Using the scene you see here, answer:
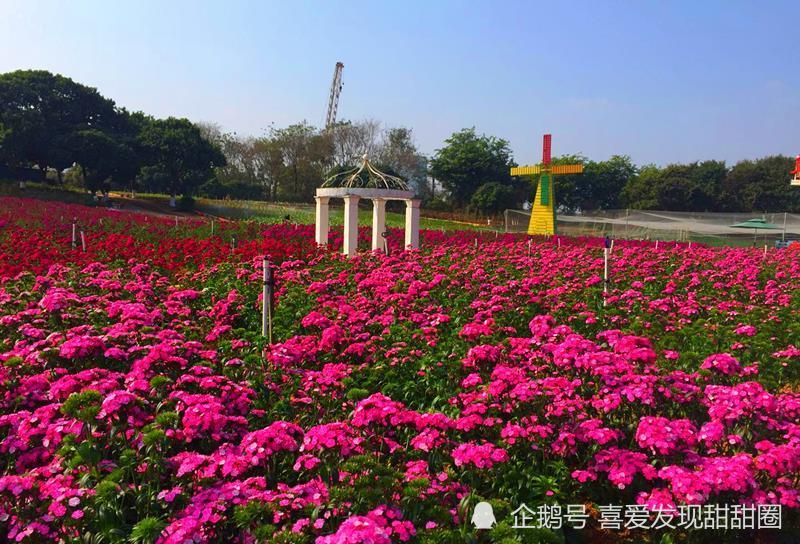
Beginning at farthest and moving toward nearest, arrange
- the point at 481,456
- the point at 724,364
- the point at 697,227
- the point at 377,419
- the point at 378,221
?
the point at 697,227 → the point at 378,221 → the point at 724,364 → the point at 377,419 → the point at 481,456

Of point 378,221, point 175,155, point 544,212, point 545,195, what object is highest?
point 175,155

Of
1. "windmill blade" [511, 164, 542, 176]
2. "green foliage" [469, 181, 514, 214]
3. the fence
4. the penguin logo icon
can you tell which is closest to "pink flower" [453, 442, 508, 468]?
the penguin logo icon

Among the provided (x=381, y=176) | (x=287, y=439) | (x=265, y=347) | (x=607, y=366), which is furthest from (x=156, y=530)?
(x=381, y=176)

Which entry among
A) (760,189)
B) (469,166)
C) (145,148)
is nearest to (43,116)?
(145,148)

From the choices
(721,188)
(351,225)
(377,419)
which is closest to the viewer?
(377,419)

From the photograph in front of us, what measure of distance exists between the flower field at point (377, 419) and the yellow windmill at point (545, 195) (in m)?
26.7

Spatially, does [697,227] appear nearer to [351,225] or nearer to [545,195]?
[545,195]

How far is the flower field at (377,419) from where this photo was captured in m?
2.89

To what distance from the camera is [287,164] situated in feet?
193

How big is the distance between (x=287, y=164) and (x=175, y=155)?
14404mm

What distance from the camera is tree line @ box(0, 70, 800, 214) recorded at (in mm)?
43125

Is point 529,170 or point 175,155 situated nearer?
point 529,170

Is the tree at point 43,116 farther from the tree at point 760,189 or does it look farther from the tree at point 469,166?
the tree at point 760,189

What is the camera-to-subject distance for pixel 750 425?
4.36 m
